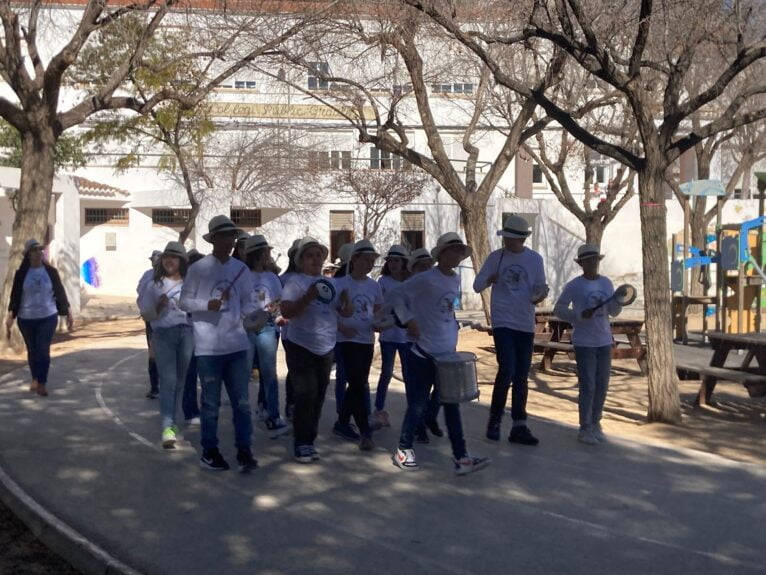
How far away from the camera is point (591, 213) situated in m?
26.6

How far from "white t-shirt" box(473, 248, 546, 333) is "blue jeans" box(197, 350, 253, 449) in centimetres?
230

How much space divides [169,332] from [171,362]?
10.7 inches

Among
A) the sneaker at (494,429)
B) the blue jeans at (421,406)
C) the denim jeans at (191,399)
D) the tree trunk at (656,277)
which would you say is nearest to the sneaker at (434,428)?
the sneaker at (494,429)

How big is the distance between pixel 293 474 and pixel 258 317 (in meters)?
1.29

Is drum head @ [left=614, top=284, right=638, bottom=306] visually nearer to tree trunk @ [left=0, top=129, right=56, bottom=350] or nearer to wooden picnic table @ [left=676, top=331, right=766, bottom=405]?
wooden picnic table @ [left=676, top=331, right=766, bottom=405]

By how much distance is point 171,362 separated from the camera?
908 cm

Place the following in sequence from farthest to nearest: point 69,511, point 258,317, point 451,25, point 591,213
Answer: point 591,213 → point 451,25 → point 258,317 → point 69,511

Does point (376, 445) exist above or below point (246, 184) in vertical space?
below

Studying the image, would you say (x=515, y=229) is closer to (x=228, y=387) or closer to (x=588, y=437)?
(x=588, y=437)

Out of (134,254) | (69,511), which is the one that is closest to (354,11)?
(69,511)

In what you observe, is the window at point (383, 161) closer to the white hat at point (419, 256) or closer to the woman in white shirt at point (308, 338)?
the white hat at point (419, 256)

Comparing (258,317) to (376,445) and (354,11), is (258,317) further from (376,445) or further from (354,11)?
(354,11)

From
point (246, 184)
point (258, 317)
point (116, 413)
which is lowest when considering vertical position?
point (116, 413)

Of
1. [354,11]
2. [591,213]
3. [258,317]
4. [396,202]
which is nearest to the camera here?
[258,317]
